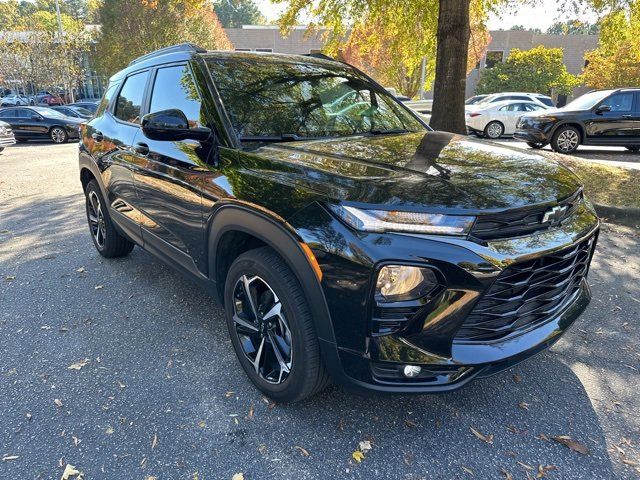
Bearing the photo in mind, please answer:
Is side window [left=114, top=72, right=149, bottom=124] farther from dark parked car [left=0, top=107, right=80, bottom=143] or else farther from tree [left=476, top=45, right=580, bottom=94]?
tree [left=476, top=45, right=580, bottom=94]

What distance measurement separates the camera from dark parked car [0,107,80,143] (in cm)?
1750

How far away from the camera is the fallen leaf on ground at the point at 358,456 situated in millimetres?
2177

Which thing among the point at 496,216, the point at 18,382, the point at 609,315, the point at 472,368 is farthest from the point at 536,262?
the point at 18,382

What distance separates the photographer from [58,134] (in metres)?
17.7

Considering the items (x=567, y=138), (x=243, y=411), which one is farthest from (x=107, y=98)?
(x=567, y=138)

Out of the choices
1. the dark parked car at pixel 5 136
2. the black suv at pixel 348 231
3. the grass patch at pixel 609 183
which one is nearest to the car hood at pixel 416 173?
the black suv at pixel 348 231

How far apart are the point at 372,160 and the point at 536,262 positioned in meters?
0.93

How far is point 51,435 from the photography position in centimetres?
236

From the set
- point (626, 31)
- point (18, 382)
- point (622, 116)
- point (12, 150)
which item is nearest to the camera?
point (18, 382)

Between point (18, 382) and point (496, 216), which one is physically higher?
point (496, 216)

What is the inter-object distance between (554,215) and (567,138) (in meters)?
11.1

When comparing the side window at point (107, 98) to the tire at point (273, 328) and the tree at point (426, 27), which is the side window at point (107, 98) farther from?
the tree at point (426, 27)

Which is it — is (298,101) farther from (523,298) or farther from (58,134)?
(58,134)

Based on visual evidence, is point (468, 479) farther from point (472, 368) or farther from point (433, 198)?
point (433, 198)
